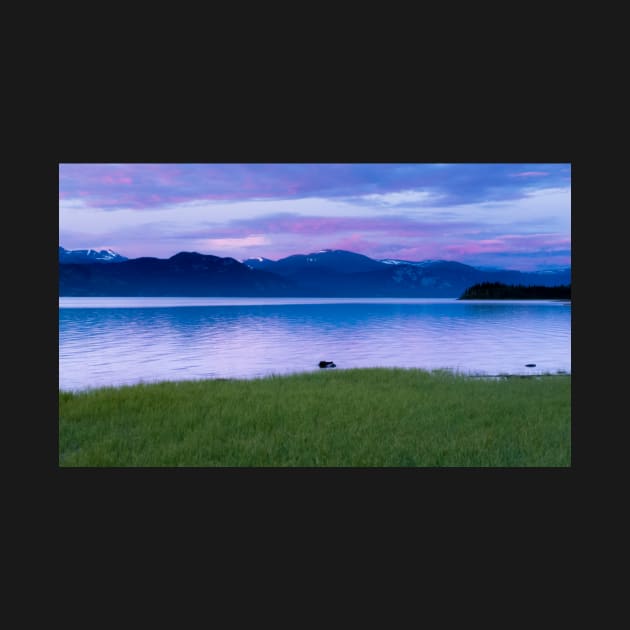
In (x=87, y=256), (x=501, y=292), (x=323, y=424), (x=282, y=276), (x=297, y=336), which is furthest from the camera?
(x=297, y=336)

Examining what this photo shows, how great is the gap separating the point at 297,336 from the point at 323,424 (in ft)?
9.45

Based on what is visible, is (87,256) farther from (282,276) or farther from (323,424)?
(323,424)

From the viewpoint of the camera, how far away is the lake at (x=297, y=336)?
23.4 feet

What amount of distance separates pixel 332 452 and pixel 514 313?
15.1 feet

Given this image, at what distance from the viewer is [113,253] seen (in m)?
7.13

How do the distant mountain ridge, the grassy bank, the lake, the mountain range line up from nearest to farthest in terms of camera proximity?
the grassy bank < the distant mountain ridge < the lake < the mountain range

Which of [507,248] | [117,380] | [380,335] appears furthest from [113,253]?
[507,248]

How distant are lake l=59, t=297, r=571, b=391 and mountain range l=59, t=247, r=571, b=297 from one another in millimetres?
272

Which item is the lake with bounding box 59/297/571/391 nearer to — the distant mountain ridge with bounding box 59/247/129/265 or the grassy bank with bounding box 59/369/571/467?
the grassy bank with bounding box 59/369/571/467

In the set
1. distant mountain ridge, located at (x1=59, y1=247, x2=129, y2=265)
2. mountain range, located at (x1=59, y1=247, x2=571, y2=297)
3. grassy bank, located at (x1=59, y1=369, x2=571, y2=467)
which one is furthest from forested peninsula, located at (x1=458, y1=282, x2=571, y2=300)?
distant mountain ridge, located at (x1=59, y1=247, x2=129, y2=265)

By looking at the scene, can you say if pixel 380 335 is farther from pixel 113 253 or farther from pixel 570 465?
pixel 113 253

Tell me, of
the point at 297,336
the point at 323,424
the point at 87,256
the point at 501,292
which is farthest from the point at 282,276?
the point at 501,292

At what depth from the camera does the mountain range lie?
7.29m

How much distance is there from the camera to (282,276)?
7.93 meters
